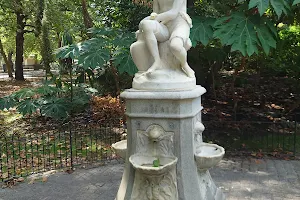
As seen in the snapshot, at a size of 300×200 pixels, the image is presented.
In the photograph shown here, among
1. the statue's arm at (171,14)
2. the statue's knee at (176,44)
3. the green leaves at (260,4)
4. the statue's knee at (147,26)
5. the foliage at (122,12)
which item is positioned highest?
the foliage at (122,12)

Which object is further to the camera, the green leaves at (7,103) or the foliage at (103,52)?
the green leaves at (7,103)

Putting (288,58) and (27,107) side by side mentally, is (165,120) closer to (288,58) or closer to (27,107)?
(27,107)

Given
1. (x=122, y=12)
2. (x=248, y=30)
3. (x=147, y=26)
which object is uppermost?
(x=122, y=12)

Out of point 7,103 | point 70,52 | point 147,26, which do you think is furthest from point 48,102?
point 147,26

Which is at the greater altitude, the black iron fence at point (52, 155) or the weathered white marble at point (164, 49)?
the weathered white marble at point (164, 49)

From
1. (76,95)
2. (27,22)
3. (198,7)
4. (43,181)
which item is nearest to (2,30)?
(27,22)

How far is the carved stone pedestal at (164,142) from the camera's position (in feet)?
13.8

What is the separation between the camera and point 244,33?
6012 mm

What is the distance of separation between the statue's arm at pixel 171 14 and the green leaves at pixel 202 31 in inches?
84.2

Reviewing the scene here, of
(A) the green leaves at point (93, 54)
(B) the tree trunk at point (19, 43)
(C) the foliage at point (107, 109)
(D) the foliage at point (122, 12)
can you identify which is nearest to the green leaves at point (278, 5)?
(A) the green leaves at point (93, 54)

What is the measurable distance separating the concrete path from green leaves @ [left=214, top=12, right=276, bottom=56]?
2362 millimetres

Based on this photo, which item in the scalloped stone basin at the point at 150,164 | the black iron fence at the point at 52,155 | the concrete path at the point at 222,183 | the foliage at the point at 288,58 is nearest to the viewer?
the scalloped stone basin at the point at 150,164

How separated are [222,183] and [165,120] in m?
2.68

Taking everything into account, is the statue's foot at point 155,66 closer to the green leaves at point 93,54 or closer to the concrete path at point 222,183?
the concrete path at point 222,183
